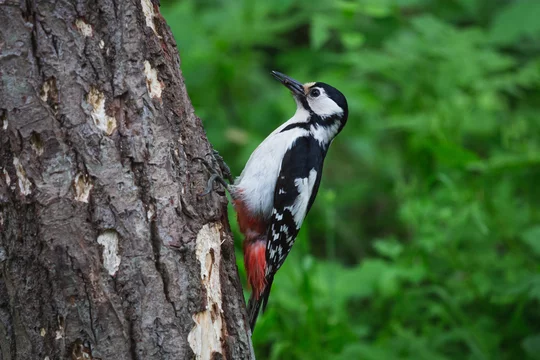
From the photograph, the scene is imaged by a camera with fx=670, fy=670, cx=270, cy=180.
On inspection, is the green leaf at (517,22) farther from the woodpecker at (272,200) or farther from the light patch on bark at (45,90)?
the light patch on bark at (45,90)

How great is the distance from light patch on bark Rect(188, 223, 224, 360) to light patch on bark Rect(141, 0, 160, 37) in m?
0.74

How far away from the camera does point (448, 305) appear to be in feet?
14.1

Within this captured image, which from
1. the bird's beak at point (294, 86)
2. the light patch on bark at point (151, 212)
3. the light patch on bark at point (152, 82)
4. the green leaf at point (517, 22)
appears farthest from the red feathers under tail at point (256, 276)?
the green leaf at point (517, 22)

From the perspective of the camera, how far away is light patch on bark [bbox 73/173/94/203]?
2.13m

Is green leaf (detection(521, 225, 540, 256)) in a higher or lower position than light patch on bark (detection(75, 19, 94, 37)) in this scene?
higher

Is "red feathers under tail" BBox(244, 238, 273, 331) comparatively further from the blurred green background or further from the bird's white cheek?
the bird's white cheek

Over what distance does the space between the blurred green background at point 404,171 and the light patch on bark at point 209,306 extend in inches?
34.6

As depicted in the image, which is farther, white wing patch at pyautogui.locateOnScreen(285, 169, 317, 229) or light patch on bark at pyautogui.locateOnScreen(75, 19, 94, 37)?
white wing patch at pyautogui.locateOnScreen(285, 169, 317, 229)

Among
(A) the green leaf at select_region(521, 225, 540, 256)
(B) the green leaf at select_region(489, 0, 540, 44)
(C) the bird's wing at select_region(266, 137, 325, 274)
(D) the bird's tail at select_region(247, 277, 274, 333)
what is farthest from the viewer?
(B) the green leaf at select_region(489, 0, 540, 44)

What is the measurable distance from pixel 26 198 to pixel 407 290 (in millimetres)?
3178

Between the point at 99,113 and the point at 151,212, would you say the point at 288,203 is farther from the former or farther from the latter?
the point at 99,113

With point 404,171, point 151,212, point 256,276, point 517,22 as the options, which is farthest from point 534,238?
point 151,212

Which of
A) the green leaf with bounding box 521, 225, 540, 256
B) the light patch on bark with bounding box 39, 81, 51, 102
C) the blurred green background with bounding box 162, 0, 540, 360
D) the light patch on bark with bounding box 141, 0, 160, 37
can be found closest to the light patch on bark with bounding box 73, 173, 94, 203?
the light patch on bark with bounding box 39, 81, 51, 102

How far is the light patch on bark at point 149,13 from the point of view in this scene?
2.35 metres
